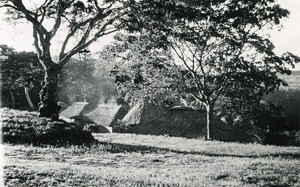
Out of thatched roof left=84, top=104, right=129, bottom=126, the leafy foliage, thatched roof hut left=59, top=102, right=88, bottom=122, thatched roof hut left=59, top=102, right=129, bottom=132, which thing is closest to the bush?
the leafy foliage

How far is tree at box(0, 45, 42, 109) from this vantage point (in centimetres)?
5147

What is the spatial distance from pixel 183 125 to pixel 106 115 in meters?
16.9

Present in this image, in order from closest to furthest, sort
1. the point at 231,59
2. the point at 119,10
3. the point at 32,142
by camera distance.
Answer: the point at 32,142 < the point at 119,10 < the point at 231,59

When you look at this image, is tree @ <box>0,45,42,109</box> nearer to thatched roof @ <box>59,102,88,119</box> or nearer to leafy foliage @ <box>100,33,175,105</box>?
thatched roof @ <box>59,102,88,119</box>

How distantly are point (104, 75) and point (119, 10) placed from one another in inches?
3580

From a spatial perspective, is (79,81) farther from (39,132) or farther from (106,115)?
(39,132)

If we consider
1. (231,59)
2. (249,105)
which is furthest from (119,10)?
(249,105)

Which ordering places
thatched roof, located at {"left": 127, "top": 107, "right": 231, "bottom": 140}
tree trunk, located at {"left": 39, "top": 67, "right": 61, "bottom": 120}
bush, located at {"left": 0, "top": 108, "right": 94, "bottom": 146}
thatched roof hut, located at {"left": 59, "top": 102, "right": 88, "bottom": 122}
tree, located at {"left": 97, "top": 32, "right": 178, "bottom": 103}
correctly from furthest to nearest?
thatched roof hut, located at {"left": 59, "top": 102, "right": 88, "bottom": 122} < thatched roof, located at {"left": 127, "top": 107, "right": 231, "bottom": 140} < tree, located at {"left": 97, "top": 32, "right": 178, "bottom": 103} < tree trunk, located at {"left": 39, "top": 67, "right": 61, "bottom": 120} < bush, located at {"left": 0, "top": 108, "right": 94, "bottom": 146}

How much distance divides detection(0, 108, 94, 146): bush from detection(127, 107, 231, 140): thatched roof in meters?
19.5

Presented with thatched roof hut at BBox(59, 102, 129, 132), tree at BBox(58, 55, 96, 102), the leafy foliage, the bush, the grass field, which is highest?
tree at BBox(58, 55, 96, 102)

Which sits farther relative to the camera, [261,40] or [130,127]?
[130,127]

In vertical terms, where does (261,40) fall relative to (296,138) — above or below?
above

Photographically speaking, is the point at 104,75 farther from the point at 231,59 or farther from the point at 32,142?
the point at 32,142

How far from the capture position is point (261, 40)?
26.7 meters
